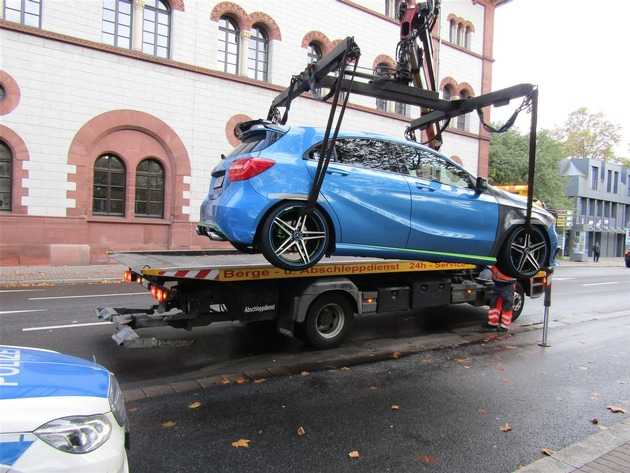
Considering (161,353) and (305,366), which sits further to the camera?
(161,353)

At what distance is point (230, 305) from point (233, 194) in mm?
1844

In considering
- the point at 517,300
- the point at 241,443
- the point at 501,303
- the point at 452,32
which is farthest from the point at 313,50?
the point at 241,443

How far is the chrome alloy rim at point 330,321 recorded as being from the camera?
6.85m

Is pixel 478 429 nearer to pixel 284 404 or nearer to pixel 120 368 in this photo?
pixel 284 404

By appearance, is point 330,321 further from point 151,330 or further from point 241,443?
point 241,443

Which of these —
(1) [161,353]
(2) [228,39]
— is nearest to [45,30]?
(2) [228,39]

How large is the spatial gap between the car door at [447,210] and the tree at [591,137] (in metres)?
65.1

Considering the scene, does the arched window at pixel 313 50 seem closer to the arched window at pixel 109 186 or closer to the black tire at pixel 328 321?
the arched window at pixel 109 186

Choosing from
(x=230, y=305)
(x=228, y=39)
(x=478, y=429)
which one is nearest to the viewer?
(x=478, y=429)

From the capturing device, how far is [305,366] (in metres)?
5.98

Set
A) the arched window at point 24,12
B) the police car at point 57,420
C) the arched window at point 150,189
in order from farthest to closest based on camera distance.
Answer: the arched window at point 150,189 < the arched window at point 24,12 < the police car at point 57,420

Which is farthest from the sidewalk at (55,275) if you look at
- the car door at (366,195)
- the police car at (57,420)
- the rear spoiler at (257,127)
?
the police car at (57,420)

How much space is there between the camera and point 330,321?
6953 millimetres

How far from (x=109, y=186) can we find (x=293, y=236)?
14.5m
